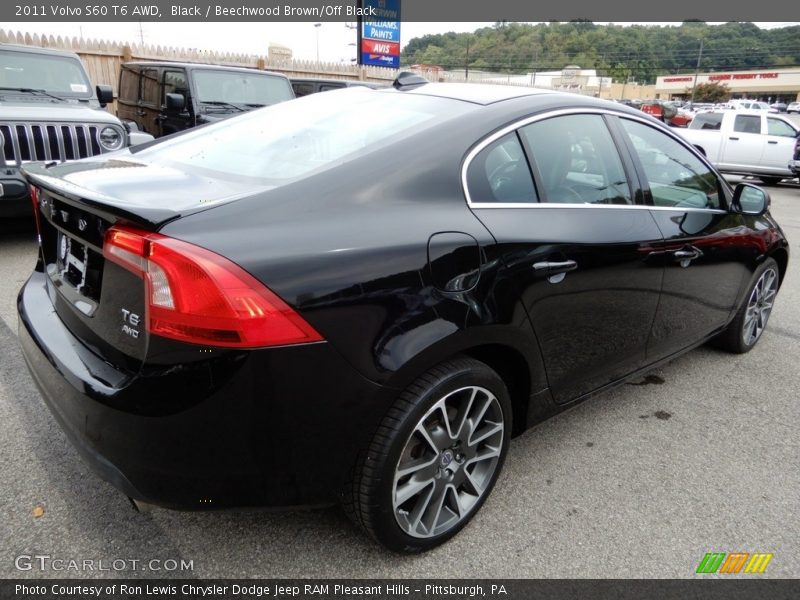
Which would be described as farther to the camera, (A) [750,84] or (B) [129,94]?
(A) [750,84]

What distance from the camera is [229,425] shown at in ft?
5.42

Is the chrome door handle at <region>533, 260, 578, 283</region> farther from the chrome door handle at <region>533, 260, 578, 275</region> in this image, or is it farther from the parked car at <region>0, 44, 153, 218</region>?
the parked car at <region>0, 44, 153, 218</region>

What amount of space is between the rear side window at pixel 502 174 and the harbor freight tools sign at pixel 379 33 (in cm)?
1949

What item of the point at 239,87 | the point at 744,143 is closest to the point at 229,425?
the point at 239,87

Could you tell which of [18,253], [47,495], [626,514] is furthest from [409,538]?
[18,253]

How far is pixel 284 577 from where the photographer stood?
2.03 metres

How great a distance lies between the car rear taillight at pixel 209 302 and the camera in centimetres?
160

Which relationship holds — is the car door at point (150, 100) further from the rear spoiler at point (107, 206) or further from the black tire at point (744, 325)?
the black tire at point (744, 325)

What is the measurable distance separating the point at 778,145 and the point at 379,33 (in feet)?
42.9

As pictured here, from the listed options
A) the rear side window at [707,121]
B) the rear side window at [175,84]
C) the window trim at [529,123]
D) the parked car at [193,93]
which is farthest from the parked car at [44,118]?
the rear side window at [707,121]

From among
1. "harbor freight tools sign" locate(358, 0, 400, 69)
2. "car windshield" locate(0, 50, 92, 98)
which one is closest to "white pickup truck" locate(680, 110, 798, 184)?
"harbor freight tools sign" locate(358, 0, 400, 69)

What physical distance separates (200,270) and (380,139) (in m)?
0.95

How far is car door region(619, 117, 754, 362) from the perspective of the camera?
2977 millimetres

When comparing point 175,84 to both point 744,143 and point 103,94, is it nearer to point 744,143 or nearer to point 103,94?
point 103,94
